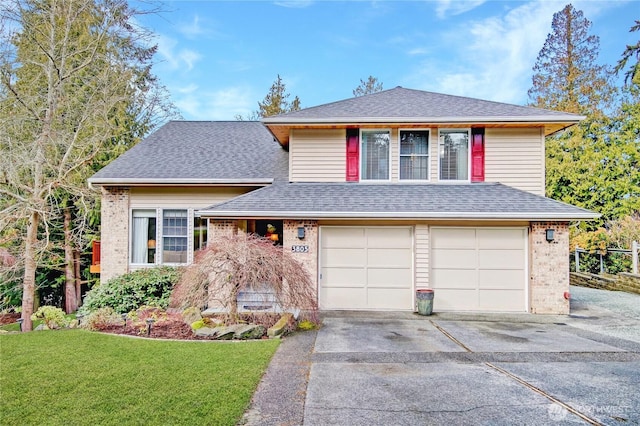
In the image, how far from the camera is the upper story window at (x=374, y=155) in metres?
11.3

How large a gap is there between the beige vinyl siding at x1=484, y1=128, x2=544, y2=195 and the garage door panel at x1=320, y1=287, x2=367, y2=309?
16.0 feet

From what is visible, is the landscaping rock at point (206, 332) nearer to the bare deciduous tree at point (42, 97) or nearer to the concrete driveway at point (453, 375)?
the concrete driveway at point (453, 375)

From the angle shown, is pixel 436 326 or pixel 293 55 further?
pixel 293 55

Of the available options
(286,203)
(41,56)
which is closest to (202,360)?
(286,203)

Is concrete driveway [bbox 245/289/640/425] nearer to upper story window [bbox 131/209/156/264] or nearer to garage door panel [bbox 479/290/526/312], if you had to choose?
garage door panel [bbox 479/290/526/312]

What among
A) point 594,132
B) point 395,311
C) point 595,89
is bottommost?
point 395,311

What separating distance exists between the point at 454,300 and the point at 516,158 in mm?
4392

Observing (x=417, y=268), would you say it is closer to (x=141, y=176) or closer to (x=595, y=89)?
(x=141, y=176)

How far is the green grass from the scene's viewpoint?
13.4 feet

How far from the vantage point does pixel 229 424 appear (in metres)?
3.90

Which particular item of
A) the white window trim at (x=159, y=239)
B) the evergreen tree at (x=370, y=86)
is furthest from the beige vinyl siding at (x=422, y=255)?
the evergreen tree at (x=370, y=86)

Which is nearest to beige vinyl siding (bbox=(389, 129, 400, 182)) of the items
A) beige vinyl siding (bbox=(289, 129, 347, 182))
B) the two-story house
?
the two-story house

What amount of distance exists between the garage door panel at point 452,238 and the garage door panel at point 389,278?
3.48ft

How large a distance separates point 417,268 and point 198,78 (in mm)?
17869
